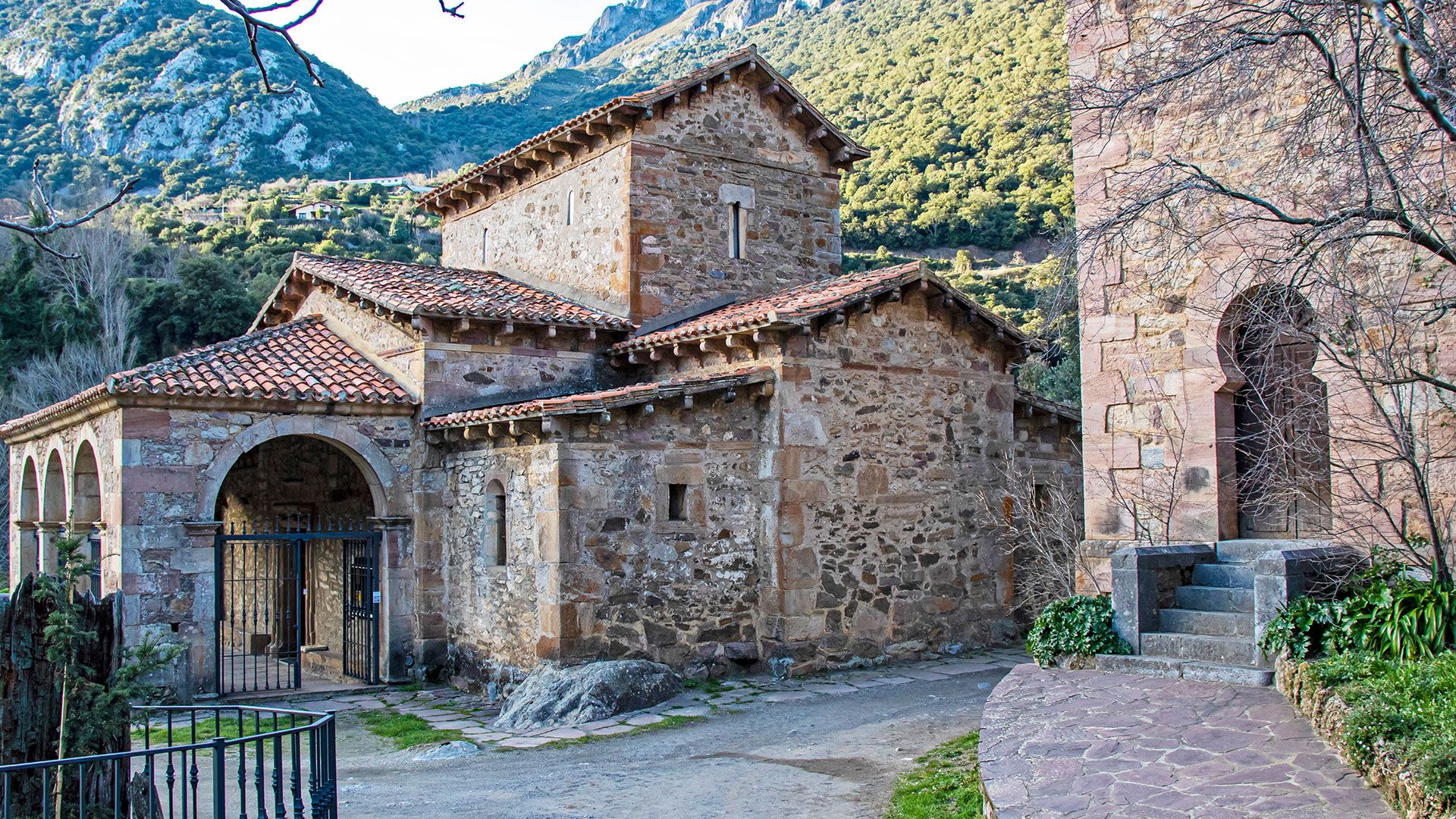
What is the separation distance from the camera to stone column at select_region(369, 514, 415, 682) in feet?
44.2

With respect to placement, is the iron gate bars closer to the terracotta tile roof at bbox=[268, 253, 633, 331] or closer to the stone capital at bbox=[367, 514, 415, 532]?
the stone capital at bbox=[367, 514, 415, 532]

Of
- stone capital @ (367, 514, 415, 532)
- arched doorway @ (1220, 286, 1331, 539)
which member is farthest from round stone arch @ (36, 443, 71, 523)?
arched doorway @ (1220, 286, 1331, 539)

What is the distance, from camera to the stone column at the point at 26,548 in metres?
16.0

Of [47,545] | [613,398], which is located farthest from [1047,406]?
[47,545]

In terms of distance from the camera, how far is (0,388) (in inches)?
1105

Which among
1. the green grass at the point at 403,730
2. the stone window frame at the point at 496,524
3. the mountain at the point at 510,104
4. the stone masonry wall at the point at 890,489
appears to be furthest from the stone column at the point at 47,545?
the mountain at the point at 510,104

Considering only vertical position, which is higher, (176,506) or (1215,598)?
(176,506)

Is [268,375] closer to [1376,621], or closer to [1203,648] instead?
[1203,648]

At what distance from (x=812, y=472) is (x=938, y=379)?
241 centimetres

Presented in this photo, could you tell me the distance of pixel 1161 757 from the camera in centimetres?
607

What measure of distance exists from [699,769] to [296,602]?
285 inches

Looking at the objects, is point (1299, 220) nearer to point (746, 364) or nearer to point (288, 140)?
point (746, 364)

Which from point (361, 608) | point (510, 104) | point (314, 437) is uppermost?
point (510, 104)

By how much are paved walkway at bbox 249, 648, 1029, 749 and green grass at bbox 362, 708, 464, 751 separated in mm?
126
